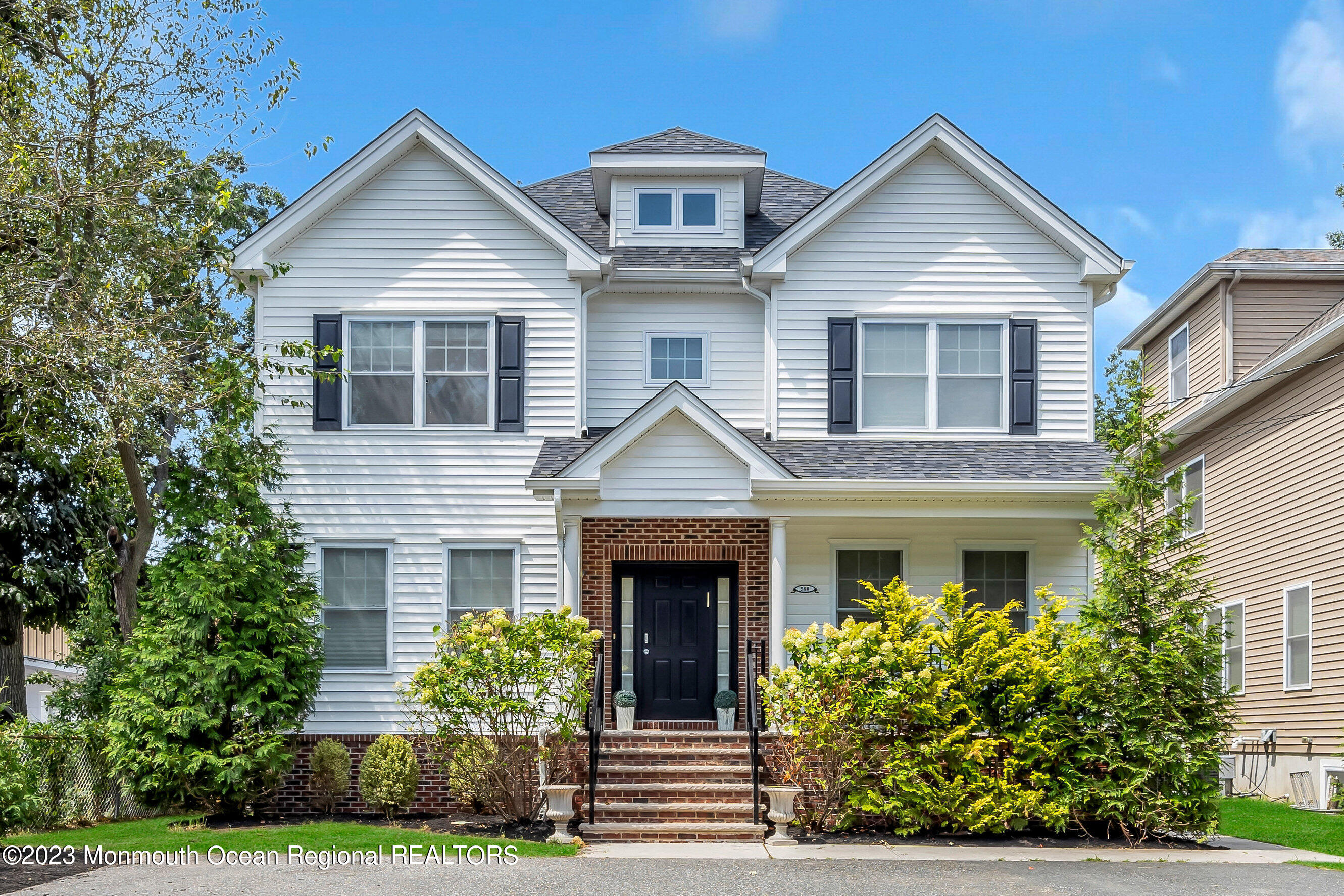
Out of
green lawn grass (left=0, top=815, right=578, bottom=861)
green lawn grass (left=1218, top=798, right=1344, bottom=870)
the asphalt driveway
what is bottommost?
green lawn grass (left=1218, top=798, right=1344, bottom=870)

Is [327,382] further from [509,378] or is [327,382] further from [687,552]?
[687,552]

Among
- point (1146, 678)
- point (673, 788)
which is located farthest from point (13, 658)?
point (1146, 678)

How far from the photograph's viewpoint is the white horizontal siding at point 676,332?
1622cm

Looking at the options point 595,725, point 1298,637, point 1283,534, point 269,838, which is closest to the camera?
point 269,838

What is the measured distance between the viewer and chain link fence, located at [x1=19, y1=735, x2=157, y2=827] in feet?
42.9

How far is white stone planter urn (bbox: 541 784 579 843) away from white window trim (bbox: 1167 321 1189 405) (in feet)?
46.8

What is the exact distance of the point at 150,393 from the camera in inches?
473

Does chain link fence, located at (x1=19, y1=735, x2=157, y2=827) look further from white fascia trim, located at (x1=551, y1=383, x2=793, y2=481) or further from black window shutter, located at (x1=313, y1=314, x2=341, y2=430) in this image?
white fascia trim, located at (x1=551, y1=383, x2=793, y2=481)

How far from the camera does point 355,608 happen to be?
15.2 meters

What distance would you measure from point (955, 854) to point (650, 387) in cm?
733

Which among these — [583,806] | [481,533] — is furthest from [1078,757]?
[481,533]

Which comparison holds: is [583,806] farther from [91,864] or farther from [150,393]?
[150,393]

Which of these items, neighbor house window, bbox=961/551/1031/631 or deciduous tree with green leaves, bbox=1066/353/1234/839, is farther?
neighbor house window, bbox=961/551/1031/631

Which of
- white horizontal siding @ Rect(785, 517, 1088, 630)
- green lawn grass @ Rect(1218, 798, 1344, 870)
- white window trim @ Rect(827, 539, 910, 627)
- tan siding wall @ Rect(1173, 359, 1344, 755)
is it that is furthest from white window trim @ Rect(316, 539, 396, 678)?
tan siding wall @ Rect(1173, 359, 1344, 755)
